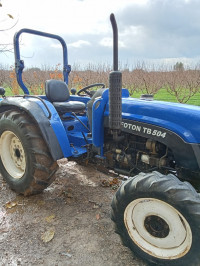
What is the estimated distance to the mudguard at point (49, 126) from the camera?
2.35m

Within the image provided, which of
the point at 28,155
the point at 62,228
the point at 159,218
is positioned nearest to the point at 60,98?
the point at 28,155

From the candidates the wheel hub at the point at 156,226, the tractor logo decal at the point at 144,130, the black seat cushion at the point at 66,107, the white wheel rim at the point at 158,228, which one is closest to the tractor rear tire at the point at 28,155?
the black seat cushion at the point at 66,107

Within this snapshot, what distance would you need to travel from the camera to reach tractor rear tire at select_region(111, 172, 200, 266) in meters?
1.45

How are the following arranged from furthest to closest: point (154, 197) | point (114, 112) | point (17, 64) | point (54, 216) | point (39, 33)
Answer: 1. point (39, 33)
2. point (17, 64)
3. point (54, 216)
4. point (114, 112)
5. point (154, 197)

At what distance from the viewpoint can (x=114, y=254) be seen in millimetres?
1824

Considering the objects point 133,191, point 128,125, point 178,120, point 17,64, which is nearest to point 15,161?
point 17,64

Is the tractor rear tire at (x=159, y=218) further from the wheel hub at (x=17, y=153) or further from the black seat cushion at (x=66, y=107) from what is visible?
the black seat cushion at (x=66, y=107)

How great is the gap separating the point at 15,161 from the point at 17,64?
1.19m

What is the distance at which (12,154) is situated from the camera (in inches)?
113

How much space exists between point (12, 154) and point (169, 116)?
1960mm

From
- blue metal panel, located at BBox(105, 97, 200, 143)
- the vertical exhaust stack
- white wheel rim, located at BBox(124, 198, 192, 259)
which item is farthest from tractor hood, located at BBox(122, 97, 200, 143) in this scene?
white wheel rim, located at BBox(124, 198, 192, 259)

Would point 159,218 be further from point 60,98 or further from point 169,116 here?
point 60,98

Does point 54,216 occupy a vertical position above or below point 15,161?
below

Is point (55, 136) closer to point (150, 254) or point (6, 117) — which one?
point (6, 117)
